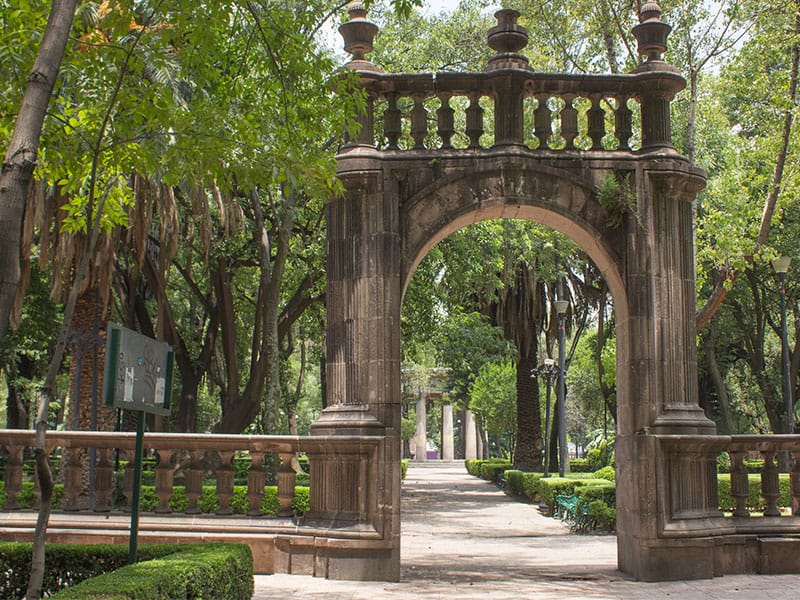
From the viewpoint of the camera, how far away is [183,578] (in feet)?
22.4

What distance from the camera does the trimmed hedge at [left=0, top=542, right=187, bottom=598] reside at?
26.3 ft

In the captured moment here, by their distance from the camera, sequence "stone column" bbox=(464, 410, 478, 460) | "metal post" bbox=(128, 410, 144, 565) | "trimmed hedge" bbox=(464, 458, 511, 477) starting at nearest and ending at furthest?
"metal post" bbox=(128, 410, 144, 565), "trimmed hedge" bbox=(464, 458, 511, 477), "stone column" bbox=(464, 410, 478, 460)

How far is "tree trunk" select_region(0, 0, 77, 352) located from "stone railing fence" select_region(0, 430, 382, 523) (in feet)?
18.2

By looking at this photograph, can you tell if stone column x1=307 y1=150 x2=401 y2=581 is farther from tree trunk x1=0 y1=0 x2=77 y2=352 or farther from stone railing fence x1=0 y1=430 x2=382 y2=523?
tree trunk x1=0 y1=0 x2=77 y2=352

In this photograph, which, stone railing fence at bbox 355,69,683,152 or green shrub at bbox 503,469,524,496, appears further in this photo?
green shrub at bbox 503,469,524,496

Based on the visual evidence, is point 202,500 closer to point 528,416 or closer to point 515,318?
point 528,416

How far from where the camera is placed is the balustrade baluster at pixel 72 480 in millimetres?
11219

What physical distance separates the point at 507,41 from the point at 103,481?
7.63m

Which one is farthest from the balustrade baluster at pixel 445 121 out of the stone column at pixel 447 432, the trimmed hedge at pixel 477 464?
the stone column at pixel 447 432

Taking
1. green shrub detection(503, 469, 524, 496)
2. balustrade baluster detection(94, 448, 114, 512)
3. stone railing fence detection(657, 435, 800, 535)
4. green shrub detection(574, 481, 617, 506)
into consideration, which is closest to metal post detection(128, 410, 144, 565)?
balustrade baluster detection(94, 448, 114, 512)

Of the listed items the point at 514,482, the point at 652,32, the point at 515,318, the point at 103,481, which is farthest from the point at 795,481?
the point at 515,318

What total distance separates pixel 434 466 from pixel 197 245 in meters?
51.0

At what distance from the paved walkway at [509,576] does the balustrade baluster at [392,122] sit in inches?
218

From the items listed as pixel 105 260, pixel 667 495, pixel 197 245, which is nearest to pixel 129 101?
pixel 667 495
